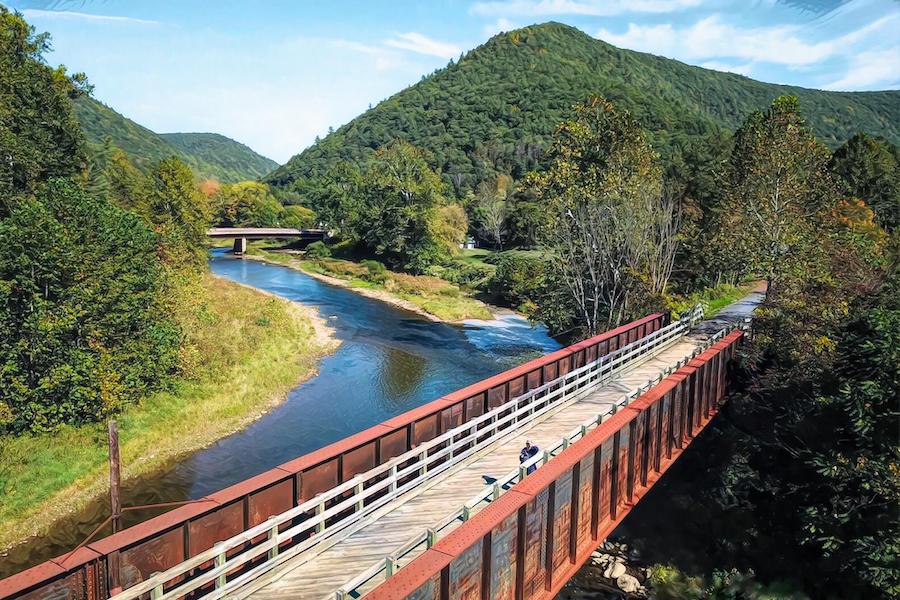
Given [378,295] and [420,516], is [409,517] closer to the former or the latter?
[420,516]

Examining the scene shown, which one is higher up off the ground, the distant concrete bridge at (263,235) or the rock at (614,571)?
the distant concrete bridge at (263,235)

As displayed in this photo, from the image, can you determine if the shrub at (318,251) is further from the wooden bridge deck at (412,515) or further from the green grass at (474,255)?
the wooden bridge deck at (412,515)

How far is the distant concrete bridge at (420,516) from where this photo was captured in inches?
480

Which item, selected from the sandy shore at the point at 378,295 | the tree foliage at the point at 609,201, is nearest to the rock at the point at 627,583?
the tree foliage at the point at 609,201

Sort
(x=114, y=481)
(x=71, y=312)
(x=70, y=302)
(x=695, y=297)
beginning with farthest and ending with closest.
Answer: (x=695, y=297)
(x=70, y=302)
(x=71, y=312)
(x=114, y=481)

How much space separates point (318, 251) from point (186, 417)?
83262mm

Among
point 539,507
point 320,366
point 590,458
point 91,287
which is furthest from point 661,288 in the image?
point 91,287

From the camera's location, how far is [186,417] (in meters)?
34.6

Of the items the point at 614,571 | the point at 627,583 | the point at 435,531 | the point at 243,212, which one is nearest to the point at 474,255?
the point at 243,212

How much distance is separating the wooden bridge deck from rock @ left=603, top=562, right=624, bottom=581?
641 centimetres

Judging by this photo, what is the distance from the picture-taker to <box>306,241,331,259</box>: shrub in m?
115

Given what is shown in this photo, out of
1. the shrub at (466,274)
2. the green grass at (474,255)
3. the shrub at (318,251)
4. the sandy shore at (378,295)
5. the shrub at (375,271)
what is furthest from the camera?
the shrub at (318,251)

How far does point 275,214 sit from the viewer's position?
15575 centimetres

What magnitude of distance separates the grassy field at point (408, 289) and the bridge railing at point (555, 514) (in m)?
44.5
